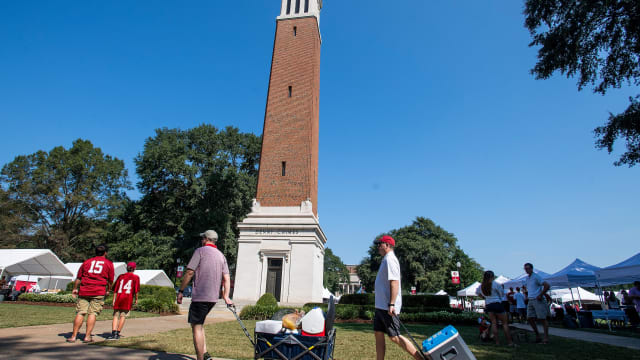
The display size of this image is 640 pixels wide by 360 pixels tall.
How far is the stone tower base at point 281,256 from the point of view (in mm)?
19797

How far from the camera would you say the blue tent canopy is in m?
15.2

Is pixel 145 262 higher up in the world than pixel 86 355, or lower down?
higher up

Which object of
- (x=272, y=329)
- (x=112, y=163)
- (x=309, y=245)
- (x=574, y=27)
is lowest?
(x=272, y=329)

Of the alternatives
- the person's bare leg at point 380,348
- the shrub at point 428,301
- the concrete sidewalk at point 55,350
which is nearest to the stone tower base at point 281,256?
the shrub at point 428,301

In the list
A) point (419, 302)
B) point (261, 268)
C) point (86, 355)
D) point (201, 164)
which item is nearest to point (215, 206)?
point (201, 164)

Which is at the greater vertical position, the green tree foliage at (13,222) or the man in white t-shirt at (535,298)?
the green tree foliage at (13,222)

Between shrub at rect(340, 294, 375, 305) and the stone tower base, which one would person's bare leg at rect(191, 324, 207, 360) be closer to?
the stone tower base

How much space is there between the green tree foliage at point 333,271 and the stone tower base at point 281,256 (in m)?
51.0

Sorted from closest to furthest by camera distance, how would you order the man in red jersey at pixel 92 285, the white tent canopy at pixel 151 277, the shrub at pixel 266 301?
the man in red jersey at pixel 92 285, the shrub at pixel 266 301, the white tent canopy at pixel 151 277

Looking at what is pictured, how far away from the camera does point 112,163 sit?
39531 millimetres

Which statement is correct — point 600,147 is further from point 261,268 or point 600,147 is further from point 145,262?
point 145,262

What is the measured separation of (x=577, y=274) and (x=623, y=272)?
2537 millimetres

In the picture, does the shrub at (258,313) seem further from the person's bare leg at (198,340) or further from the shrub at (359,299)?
the person's bare leg at (198,340)

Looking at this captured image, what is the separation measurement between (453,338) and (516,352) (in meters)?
4.26
